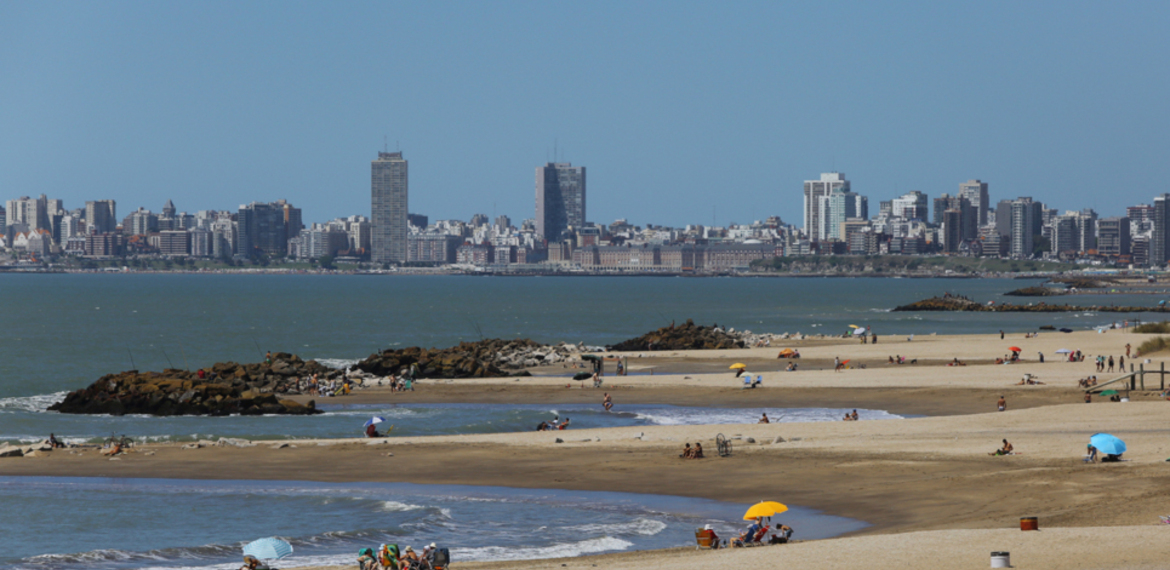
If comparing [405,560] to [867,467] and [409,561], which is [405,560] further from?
[867,467]

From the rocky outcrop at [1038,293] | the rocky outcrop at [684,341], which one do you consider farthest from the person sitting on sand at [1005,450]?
the rocky outcrop at [1038,293]

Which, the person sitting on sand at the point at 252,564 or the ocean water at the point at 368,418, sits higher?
the person sitting on sand at the point at 252,564

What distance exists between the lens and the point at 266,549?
1817 centimetres

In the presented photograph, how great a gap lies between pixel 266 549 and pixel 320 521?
16.6 feet

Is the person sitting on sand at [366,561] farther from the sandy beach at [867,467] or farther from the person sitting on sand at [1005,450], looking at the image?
the person sitting on sand at [1005,450]

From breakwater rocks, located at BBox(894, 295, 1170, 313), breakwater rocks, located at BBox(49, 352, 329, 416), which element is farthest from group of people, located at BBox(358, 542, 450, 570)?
breakwater rocks, located at BBox(894, 295, 1170, 313)

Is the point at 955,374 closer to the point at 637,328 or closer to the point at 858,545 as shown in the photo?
the point at 858,545

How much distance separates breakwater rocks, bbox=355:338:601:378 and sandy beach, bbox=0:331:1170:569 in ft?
28.2

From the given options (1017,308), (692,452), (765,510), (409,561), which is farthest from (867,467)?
(1017,308)

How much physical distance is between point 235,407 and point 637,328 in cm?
6038

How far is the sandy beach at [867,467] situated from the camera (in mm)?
18531

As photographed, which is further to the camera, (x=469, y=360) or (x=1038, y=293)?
(x=1038, y=293)

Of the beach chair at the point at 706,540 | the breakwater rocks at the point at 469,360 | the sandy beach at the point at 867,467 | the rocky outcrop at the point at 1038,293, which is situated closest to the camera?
the sandy beach at the point at 867,467

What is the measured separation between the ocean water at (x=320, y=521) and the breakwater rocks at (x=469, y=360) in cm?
2588
